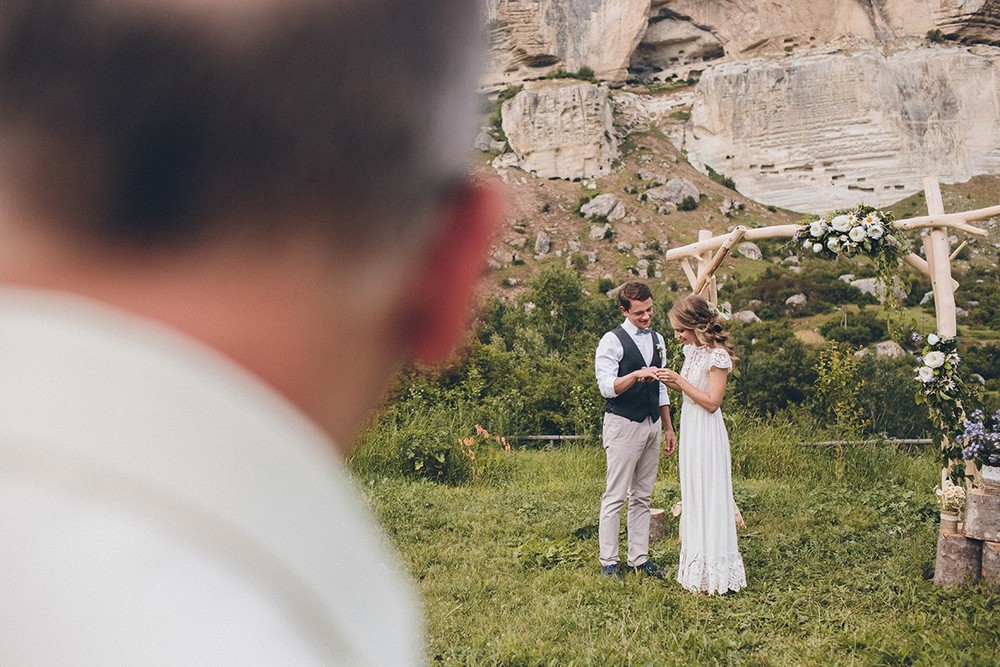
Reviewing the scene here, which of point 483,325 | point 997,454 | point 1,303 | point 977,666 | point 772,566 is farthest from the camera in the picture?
point 483,325

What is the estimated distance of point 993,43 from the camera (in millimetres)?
48312

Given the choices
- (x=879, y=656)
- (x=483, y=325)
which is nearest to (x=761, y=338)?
(x=483, y=325)

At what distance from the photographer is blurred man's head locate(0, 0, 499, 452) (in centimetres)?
27

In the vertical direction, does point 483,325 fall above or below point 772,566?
above

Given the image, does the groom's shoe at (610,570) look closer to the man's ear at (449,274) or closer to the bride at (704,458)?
the bride at (704,458)

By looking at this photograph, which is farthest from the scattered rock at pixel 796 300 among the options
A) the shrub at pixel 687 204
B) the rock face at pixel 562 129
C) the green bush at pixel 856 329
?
the rock face at pixel 562 129

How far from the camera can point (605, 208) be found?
43719 millimetres

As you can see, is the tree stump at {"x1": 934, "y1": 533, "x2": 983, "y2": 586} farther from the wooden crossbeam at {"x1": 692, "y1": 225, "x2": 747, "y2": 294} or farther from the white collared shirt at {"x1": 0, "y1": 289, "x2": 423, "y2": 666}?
the white collared shirt at {"x1": 0, "y1": 289, "x2": 423, "y2": 666}

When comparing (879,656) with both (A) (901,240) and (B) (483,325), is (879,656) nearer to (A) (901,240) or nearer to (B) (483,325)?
(A) (901,240)

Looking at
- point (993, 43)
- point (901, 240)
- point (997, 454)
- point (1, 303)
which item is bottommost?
point (997, 454)

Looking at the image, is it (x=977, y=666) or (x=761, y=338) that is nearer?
(x=977, y=666)

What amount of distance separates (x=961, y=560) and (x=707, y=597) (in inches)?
63.4

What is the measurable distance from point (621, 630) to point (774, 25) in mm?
55758

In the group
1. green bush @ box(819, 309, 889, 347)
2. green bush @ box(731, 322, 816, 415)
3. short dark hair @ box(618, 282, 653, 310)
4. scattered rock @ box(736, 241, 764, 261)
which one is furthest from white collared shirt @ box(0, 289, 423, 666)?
scattered rock @ box(736, 241, 764, 261)
